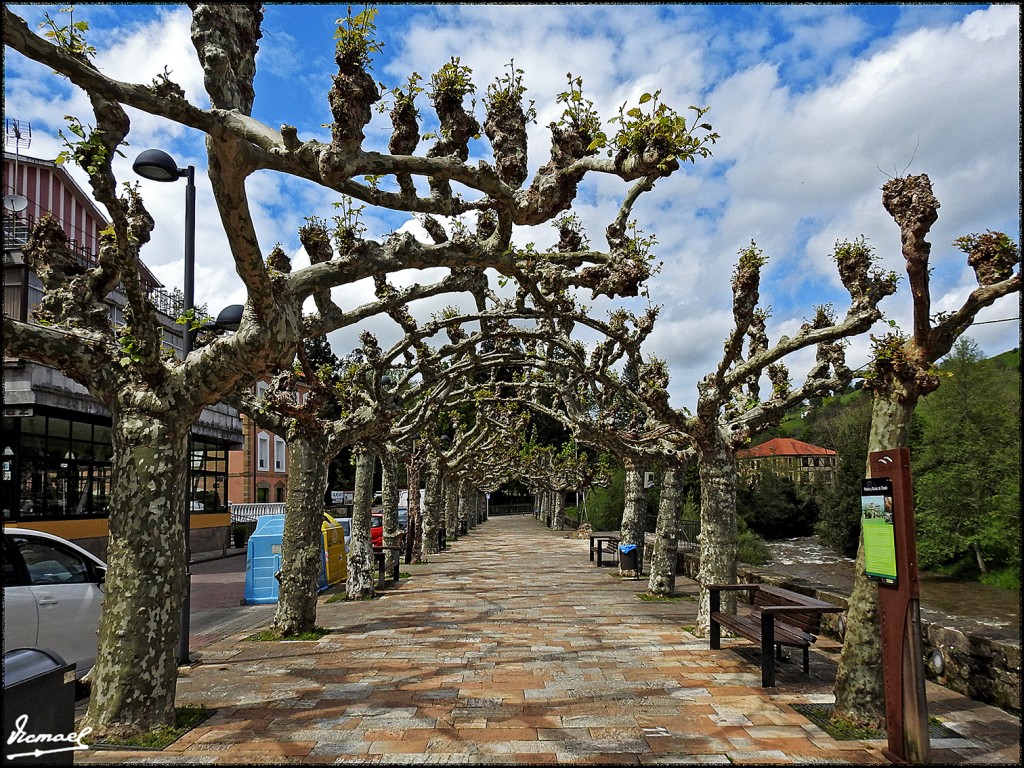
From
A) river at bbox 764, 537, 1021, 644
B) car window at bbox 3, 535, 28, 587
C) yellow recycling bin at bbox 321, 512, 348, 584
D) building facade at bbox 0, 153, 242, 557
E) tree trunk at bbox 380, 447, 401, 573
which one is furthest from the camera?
tree trunk at bbox 380, 447, 401, 573

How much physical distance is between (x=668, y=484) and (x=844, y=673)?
8.29 m

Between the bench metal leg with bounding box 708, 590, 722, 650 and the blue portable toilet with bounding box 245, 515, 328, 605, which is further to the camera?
the blue portable toilet with bounding box 245, 515, 328, 605

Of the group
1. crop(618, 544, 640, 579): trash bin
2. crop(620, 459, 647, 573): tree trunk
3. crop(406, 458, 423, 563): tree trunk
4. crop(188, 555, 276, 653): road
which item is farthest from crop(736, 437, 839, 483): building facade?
crop(188, 555, 276, 653): road

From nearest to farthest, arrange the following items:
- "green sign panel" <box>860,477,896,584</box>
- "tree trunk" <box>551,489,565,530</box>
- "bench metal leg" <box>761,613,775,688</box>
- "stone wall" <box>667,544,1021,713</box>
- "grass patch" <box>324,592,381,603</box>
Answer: "green sign panel" <box>860,477,896,584</box>
"stone wall" <box>667,544,1021,713</box>
"bench metal leg" <box>761,613,775,688</box>
"grass patch" <box>324,592,381,603</box>
"tree trunk" <box>551,489,565,530</box>

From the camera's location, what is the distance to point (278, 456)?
52938 mm

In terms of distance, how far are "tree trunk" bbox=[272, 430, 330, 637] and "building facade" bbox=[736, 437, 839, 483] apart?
2146 cm

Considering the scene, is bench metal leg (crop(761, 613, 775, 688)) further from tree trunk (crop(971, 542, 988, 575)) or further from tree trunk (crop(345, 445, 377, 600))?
tree trunk (crop(971, 542, 988, 575))

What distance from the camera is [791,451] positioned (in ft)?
220

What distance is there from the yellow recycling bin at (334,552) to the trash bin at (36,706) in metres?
11.7

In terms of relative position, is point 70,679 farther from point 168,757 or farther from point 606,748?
point 606,748

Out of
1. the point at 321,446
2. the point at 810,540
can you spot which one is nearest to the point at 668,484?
the point at 321,446

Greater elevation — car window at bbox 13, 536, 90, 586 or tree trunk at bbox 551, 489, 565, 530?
car window at bbox 13, 536, 90, 586

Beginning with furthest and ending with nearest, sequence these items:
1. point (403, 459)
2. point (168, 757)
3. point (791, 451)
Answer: point (791, 451), point (403, 459), point (168, 757)

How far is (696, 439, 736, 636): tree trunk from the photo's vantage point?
31.9ft
